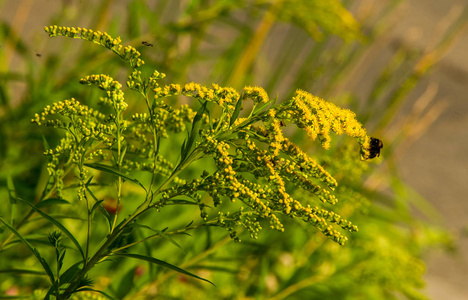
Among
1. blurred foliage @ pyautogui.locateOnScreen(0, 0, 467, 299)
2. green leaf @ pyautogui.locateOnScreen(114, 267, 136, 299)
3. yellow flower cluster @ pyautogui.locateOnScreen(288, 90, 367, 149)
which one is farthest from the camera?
blurred foliage @ pyautogui.locateOnScreen(0, 0, 467, 299)

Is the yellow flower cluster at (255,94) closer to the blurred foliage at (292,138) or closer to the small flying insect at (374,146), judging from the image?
the small flying insect at (374,146)

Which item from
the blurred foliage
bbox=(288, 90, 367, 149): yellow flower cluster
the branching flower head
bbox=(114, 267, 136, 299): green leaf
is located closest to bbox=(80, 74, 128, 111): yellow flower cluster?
the branching flower head

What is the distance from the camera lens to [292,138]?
1.25 meters

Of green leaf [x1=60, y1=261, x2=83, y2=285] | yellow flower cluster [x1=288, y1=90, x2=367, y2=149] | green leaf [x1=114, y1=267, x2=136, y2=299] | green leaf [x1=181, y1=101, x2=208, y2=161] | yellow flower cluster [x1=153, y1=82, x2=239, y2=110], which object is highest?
yellow flower cluster [x1=288, y1=90, x2=367, y2=149]

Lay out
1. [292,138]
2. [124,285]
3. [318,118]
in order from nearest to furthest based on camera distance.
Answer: [318,118]
[124,285]
[292,138]

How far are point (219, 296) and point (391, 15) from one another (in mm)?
921

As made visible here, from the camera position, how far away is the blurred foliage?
3.09 ft

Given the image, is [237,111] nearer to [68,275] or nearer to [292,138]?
[68,275]

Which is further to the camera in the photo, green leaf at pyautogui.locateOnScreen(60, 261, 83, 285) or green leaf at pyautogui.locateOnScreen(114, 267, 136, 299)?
green leaf at pyautogui.locateOnScreen(114, 267, 136, 299)

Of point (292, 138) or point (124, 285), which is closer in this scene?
point (124, 285)

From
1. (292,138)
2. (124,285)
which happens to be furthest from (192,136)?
(292,138)

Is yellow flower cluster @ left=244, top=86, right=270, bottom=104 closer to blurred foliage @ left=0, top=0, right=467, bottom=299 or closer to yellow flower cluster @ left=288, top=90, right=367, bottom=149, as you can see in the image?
yellow flower cluster @ left=288, top=90, right=367, bottom=149

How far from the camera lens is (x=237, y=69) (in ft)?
4.08

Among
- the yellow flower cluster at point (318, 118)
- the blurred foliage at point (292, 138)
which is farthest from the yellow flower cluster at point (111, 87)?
the blurred foliage at point (292, 138)
